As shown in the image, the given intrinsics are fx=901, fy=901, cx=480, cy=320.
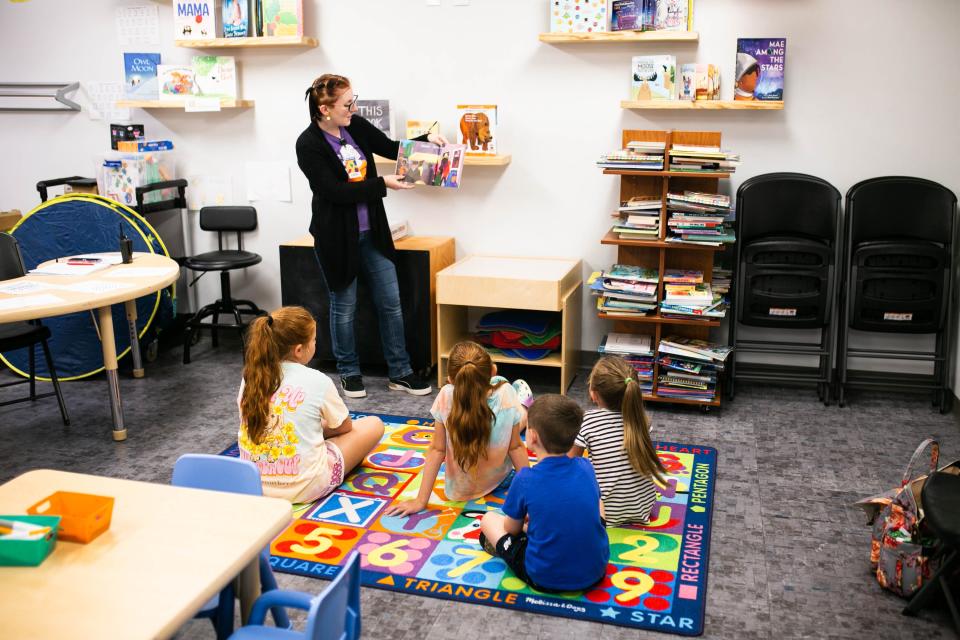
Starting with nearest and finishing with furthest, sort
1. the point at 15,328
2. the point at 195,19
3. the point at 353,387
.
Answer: the point at 15,328 < the point at 353,387 < the point at 195,19

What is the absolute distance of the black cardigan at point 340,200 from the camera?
14.2ft

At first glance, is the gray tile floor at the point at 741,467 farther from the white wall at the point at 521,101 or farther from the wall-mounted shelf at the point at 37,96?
the wall-mounted shelf at the point at 37,96

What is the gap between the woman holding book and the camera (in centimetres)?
432

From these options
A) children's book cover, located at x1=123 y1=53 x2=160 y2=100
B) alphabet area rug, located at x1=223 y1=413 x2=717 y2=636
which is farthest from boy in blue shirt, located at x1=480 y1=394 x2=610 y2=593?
children's book cover, located at x1=123 y1=53 x2=160 y2=100

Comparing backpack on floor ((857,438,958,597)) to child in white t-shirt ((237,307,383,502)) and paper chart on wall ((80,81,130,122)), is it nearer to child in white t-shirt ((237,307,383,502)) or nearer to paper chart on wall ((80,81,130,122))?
child in white t-shirt ((237,307,383,502))

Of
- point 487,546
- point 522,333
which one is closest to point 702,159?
point 522,333

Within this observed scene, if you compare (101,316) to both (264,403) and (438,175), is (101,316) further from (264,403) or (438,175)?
(438,175)

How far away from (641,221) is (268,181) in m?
2.35

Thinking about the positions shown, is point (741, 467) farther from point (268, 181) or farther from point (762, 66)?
point (268, 181)

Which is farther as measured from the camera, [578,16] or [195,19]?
[195,19]

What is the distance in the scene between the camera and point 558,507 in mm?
2643

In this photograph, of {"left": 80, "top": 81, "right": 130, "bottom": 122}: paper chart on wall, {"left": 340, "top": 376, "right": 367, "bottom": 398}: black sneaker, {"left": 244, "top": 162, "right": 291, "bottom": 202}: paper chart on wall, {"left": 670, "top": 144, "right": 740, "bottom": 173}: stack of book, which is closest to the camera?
{"left": 670, "top": 144, "right": 740, "bottom": 173}: stack of book

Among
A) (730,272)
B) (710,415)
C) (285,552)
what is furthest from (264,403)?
(730,272)

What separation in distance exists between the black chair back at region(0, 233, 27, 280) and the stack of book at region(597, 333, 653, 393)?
9.01ft
